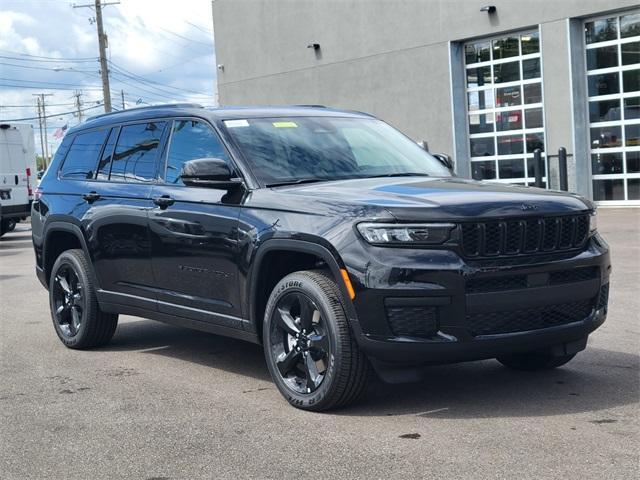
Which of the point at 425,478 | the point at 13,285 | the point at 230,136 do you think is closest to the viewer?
the point at 425,478

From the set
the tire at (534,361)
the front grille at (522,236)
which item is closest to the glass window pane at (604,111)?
the tire at (534,361)

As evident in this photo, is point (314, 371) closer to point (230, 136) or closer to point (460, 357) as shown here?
point (460, 357)

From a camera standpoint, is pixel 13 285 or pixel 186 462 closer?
pixel 186 462

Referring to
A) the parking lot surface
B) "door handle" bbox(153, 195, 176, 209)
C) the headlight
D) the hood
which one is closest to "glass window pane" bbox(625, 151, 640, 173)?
the parking lot surface

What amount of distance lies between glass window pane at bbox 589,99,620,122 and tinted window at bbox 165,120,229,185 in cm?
1734

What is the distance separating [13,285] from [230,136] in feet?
25.3

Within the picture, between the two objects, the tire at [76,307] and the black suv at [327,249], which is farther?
the tire at [76,307]

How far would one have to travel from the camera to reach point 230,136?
6.27 m

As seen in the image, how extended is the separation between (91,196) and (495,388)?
3403mm

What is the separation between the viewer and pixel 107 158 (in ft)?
24.8

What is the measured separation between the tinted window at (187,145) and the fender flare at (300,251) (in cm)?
95

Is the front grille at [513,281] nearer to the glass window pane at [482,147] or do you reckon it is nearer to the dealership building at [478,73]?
the dealership building at [478,73]

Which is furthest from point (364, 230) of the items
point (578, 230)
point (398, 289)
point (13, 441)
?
point (13, 441)

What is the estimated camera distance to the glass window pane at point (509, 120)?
24.4m
